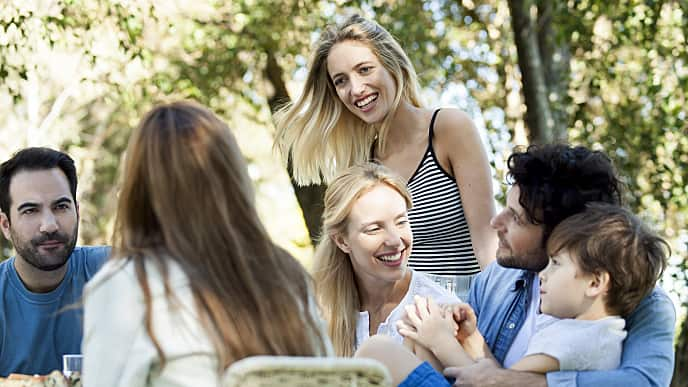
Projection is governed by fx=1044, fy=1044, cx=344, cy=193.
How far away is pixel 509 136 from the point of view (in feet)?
30.3

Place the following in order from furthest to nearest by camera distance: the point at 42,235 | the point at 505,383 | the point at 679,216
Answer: the point at 679,216 → the point at 42,235 → the point at 505,383

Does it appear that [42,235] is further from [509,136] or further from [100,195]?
[100,195]

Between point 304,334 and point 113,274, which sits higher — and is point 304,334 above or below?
below

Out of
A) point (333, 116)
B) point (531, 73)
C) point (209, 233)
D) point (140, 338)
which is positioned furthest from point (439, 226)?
point (531, 73)

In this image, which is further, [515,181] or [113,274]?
[515,181]

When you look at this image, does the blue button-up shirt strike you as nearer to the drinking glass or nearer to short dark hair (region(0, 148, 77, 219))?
the drinking glass

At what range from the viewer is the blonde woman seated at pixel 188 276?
81.7 inches

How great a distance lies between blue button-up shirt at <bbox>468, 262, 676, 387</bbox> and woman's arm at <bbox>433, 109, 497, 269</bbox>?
0.59 metres

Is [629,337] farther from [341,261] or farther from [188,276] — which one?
[188,276]

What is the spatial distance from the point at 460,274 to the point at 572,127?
4.87 metres

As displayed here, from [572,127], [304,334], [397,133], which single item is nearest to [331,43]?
[397,133]

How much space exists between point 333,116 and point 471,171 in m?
0.77

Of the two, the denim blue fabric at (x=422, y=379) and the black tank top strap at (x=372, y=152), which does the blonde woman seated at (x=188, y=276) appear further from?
the black tank top strap at (x=372, y=152)

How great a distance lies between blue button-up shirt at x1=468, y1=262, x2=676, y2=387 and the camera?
2.76m
